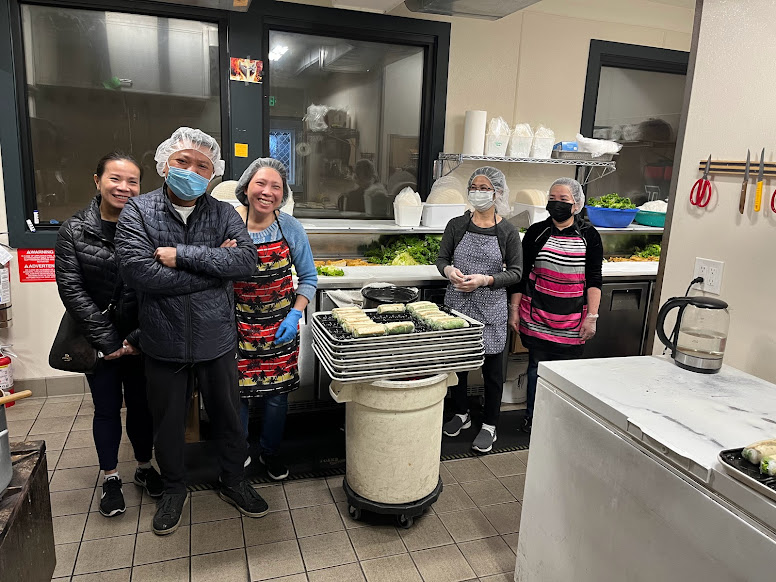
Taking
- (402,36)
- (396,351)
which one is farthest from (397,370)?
(402,36)

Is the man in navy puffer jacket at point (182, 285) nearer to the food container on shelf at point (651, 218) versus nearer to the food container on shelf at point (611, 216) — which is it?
the food container on shelf at point (611, 216)

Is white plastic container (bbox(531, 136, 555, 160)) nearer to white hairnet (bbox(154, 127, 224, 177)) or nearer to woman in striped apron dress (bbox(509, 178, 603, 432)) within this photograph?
woman in striped apron dress (bbox(509, 178, 603, 432))

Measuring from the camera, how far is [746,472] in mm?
1171

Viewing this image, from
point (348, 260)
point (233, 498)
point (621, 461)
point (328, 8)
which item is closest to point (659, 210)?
point (348, 260)

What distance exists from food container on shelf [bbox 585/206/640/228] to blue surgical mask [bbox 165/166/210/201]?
320 cm

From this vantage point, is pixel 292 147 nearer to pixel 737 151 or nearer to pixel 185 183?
pixel 185 183

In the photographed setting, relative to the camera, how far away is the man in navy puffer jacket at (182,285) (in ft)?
6.51

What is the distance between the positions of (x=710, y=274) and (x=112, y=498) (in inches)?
103

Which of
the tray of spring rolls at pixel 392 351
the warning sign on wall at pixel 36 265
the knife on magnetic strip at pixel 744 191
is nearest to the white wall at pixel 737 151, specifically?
the knife on magnetic strip at pixel 744 191

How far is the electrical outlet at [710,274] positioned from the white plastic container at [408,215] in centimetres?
211

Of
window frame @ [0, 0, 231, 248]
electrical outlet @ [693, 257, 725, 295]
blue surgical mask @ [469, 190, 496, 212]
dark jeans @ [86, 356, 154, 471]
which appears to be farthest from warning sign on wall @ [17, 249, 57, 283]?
electrical outlet @ [693, 257, 725, 295]

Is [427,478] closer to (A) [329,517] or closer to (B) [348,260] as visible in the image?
(A) [329,517]

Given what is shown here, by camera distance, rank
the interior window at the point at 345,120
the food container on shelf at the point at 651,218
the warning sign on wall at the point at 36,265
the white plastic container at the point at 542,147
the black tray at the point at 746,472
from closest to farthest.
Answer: the black tray at the point at 746,472 → the warning sign on wall at the point at 36,265 → the interior window at the point at 345,120 → the white plastic container at the point at 542,147 → the food container on shelf at the point at 651,218

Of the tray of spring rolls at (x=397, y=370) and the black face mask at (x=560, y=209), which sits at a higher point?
the black face mask at (x=560, y=209)
